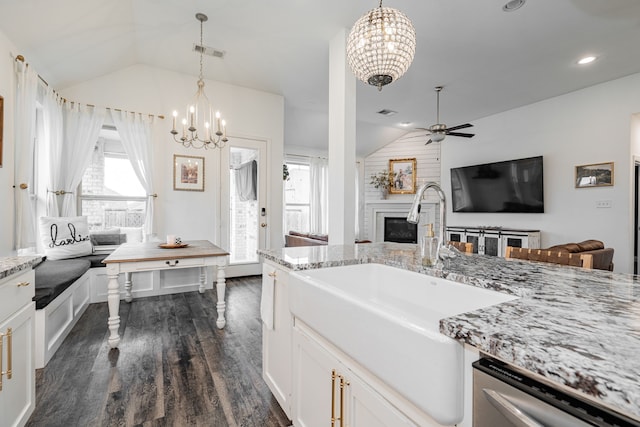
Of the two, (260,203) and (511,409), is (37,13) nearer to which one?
(260,203)

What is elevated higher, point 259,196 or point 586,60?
point 586,60

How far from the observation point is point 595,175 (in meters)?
4.43

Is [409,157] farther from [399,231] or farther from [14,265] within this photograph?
[14,265]

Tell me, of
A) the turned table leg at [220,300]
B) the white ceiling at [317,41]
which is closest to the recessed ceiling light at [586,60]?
the white ceiling at [317,41]

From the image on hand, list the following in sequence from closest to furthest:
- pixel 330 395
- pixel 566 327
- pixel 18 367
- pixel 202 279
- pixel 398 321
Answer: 1. pixel 566 327
2. pixel 398 321
3. pixel 330 395
4. pixel 18 367
5. pixel 202 279

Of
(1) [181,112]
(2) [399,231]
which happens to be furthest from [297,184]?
(1) [181,112]

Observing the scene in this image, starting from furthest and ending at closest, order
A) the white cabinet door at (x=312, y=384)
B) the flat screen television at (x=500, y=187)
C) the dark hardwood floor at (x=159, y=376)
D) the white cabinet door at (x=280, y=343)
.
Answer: the flat screen television at (x=500, y=187) → the dark hardwood floor at (x=159, y=376) → the white cabinet door at (x=280, y=343) → the white cabinet door at (x=312, y=384)

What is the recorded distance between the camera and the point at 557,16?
2881 millimetres

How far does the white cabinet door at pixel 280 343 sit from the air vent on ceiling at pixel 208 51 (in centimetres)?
315

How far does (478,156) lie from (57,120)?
6783mm

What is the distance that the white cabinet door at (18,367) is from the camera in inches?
49.0

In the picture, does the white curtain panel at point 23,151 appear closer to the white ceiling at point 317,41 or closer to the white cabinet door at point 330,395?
the white ceiling at point 317,41

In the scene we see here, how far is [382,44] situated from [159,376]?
2.51m

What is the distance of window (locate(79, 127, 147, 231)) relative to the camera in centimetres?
395
